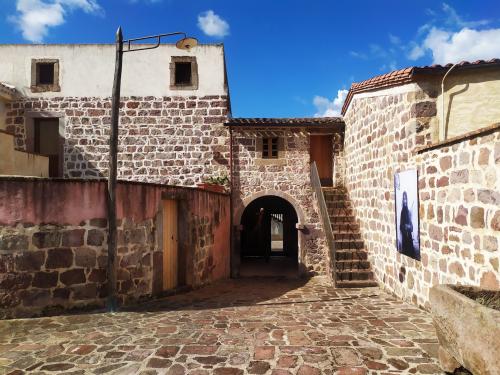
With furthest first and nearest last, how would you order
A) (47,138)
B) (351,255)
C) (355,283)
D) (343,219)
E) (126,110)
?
(47,138) < (126,110) < (343,219) < (351,255) < (355,283)

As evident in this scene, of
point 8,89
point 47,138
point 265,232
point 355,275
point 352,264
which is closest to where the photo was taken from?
point 355,275

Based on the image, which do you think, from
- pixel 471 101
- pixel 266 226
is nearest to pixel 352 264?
pixel 471 101

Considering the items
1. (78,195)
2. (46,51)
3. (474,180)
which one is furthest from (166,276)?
(46,51)

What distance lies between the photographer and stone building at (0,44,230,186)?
35.9 ft

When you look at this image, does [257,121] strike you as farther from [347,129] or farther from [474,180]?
[474,180]

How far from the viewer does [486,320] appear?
8.26 feet

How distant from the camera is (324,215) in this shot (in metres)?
9.01

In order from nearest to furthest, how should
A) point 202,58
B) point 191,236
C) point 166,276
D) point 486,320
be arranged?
point 486,320 → point 166,276 → point 191,236 → point 202,58

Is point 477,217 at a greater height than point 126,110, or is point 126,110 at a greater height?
point 126,110

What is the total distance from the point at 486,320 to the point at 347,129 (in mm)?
8441

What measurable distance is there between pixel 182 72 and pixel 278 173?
15.0 ft

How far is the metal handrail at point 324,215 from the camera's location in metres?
8.13

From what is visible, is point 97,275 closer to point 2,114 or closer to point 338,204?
point 338,204

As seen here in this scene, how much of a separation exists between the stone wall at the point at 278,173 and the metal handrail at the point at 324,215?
1.43 ft
